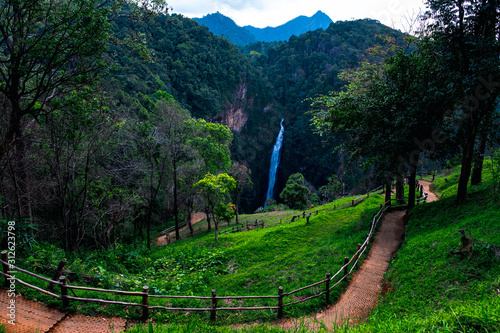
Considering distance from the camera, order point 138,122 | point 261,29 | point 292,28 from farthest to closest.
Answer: point 261,29, point 292,28, point 138,122

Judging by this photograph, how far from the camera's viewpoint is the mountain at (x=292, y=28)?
174 m

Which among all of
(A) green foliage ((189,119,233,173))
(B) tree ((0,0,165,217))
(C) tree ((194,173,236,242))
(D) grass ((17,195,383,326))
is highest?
(B) tree ((0,0,165,217))

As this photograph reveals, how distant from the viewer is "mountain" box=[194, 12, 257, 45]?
13900cm

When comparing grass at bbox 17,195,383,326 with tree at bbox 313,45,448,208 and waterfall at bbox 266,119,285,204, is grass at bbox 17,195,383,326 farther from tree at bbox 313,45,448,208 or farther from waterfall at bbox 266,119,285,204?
waterfall at bbox 266,119,285,204

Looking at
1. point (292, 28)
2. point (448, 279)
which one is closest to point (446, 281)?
point (448, 279)

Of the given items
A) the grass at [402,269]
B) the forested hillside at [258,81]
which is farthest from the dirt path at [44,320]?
the forested hillside at [258,81]

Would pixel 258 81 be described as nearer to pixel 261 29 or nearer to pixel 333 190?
pixel 333 190

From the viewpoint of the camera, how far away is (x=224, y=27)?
143000mm

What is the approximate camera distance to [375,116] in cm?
1069

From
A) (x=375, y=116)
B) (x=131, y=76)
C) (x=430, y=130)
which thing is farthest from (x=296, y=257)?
(x=131, y=76)

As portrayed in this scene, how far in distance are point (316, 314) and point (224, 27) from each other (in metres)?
162

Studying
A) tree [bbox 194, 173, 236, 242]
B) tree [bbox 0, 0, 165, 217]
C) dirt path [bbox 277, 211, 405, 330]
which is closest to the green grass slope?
dirt path [bbox 277, 211, 405, 330]

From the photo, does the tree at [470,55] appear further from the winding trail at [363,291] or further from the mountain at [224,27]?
the mountain at [224,27]

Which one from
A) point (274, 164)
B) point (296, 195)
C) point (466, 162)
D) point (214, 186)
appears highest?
point (466, 162)
